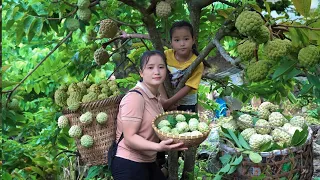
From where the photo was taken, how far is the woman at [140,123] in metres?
2.00

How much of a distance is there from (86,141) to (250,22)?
108cm

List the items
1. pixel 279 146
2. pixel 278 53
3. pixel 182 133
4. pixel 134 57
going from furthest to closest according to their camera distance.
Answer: pixel 134 57 < pixel 279 146 < pixel 182 133 < pixel 278 53

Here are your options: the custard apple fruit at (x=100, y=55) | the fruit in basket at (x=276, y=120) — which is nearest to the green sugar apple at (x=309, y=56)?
the fruit in basket at (x=276, y=120)

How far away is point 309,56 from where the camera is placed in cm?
164

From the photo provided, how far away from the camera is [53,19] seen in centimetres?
234

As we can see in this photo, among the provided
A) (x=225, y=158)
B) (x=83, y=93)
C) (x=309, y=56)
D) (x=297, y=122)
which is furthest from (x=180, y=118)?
(x=297, y=122)

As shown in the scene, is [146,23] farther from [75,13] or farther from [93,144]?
[93,144]

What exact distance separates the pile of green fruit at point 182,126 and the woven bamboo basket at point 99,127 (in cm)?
34

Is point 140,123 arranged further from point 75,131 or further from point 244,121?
point 244,121

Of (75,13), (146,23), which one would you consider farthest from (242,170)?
(75,13)

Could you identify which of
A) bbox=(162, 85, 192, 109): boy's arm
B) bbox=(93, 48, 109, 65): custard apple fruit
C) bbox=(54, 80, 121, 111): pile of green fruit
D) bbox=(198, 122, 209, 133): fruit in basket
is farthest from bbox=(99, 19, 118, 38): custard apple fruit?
bbox=(198, 122, 209, 133): fruit in basket

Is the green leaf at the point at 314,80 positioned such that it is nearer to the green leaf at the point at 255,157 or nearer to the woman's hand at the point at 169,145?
the green leaf at the point at 255,157

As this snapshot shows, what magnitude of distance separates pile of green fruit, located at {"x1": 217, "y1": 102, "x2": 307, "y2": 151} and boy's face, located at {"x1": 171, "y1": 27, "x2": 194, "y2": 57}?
0.52 metres

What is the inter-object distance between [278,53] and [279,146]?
2.37 ft
